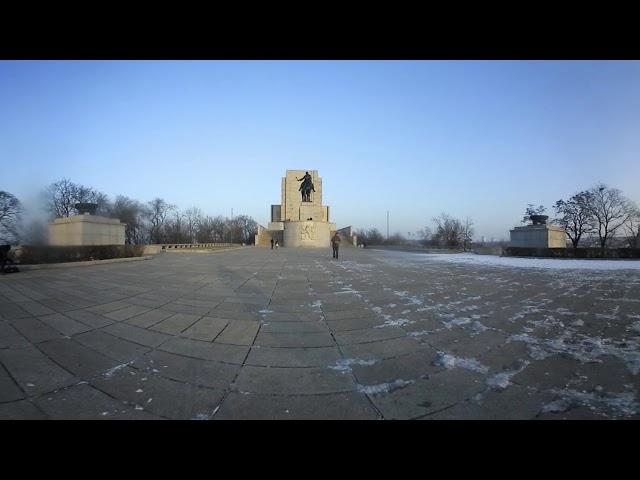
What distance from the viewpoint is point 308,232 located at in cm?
4438

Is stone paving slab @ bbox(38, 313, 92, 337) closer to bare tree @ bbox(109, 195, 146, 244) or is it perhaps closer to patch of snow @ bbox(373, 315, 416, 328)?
patch of snow @ bbox(373, 315, 416, 328)

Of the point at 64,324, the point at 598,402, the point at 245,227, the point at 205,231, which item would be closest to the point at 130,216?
the point at 205,231

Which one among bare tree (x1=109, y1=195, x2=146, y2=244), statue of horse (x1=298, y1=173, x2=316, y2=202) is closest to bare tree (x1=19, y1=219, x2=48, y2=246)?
bare tree (x1=109, y1=195, x2=146, y2=244)

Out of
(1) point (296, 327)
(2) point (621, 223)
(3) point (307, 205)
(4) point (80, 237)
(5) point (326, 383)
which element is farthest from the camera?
(3) point (307, 205)

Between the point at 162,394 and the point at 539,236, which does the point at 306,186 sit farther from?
the point at 162,394

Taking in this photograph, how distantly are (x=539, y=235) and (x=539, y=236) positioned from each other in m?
0.09

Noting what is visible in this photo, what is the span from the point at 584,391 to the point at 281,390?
2.69m

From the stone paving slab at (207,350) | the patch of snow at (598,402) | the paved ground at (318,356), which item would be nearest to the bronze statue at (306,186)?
the paved ground at (318,356)

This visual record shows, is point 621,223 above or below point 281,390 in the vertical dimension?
above

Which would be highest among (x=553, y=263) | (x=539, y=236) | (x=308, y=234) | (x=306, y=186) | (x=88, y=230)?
(x=306, y=186)
